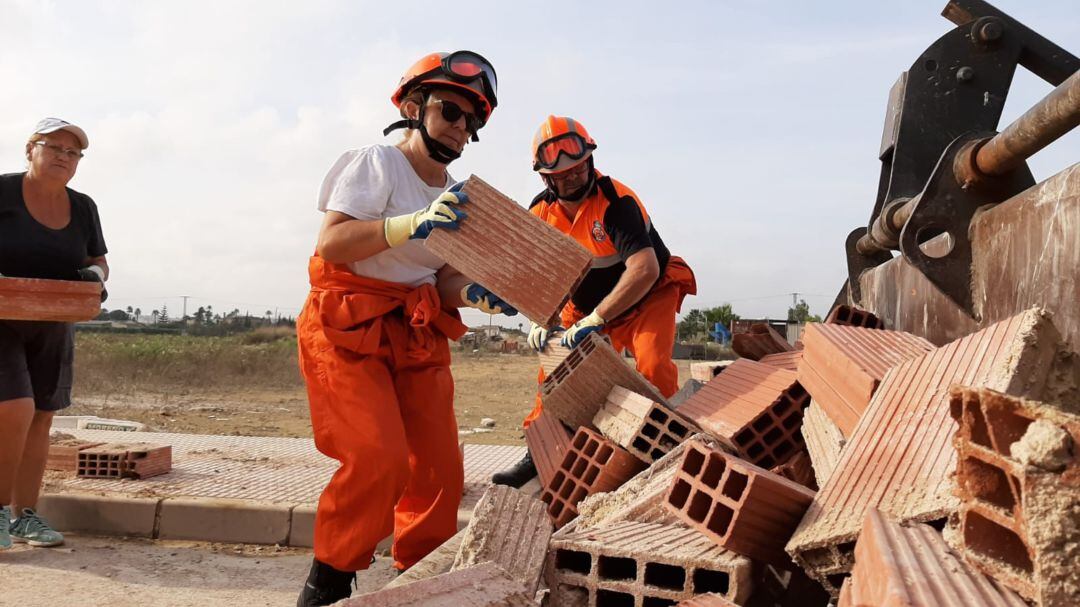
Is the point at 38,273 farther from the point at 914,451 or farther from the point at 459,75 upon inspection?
the point at 914,451

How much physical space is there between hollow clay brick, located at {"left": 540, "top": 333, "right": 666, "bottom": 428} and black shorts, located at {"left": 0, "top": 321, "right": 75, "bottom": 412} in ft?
9.13

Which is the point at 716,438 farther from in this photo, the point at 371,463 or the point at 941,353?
the point at 371,463

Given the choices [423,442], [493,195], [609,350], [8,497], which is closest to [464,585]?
[423,442]

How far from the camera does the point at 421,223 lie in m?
3.23

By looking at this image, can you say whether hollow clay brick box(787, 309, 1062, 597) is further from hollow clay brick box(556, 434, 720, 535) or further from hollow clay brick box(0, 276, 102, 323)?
hollow clay brick box(0, 276, 102, 323)

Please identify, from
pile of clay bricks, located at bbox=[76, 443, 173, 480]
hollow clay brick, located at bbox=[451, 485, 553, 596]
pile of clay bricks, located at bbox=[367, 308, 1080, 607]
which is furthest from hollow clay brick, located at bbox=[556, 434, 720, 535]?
pile of clay bricks, located at bbox=[76, 443, 173, 480]

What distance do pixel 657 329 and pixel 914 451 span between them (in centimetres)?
318

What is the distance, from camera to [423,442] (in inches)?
140

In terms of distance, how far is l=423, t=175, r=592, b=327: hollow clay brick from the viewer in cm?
335

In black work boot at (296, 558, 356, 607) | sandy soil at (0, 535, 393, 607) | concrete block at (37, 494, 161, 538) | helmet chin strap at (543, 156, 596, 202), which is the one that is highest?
helmet chin strap at (543, 156, 596, 202)

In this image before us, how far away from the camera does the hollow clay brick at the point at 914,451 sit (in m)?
2.16

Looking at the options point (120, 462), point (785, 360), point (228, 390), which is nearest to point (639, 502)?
point (785, 360)

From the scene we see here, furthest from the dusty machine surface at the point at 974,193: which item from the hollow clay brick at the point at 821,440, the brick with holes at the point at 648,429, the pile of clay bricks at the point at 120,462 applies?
the pile of clay bricks at the point at 120,462

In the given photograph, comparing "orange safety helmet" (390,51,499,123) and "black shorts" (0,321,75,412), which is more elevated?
"orange safety helmet" (390,51,499,123)
